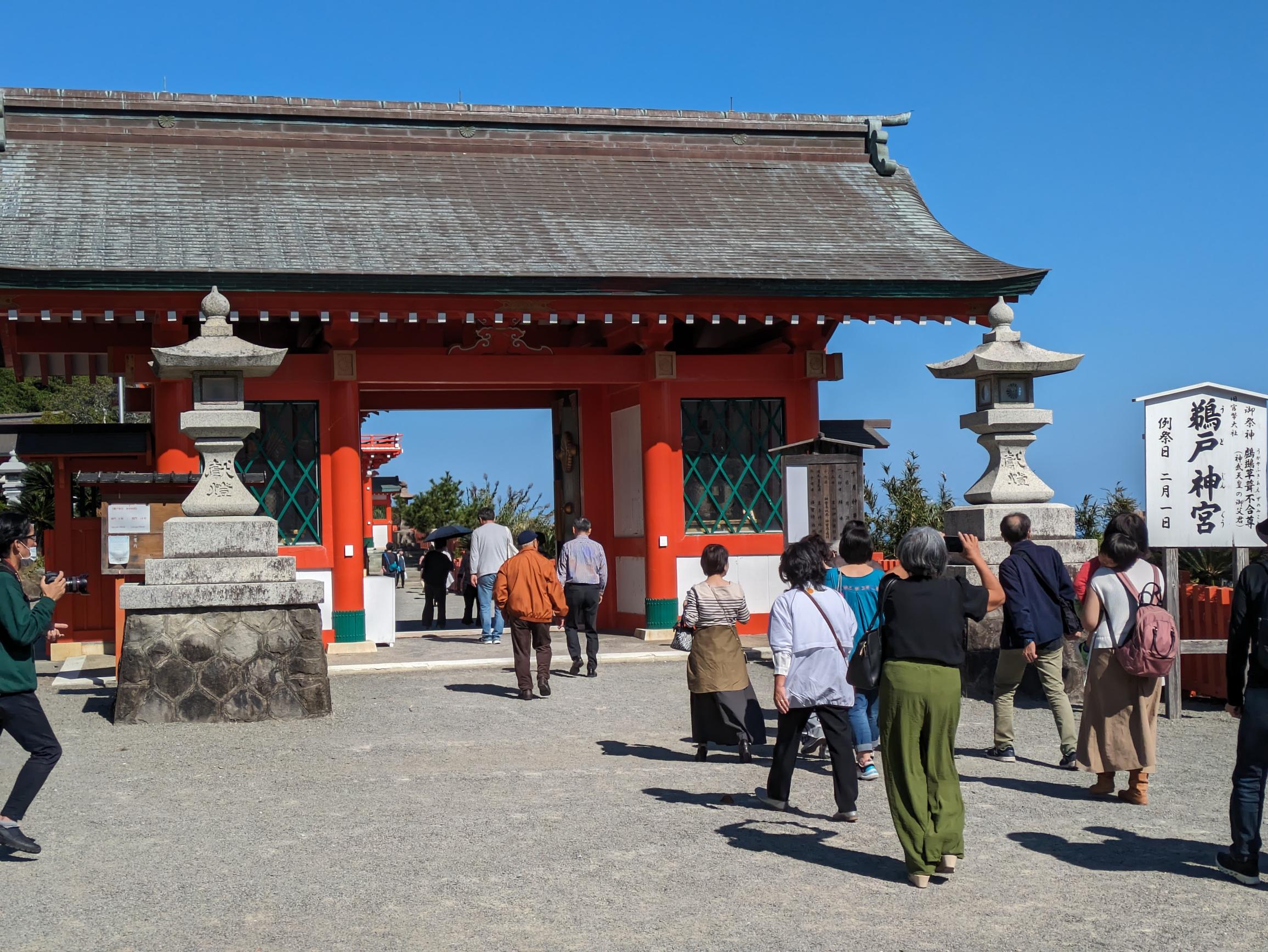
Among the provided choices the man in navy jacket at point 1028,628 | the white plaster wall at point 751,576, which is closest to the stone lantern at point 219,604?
the man in navy jacket at point 1028,628

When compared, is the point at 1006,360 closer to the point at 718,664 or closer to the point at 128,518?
Result: the point at 718,664

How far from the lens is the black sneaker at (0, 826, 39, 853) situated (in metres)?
6.46

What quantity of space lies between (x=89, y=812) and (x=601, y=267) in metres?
8.90

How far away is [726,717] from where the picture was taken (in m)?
8.63

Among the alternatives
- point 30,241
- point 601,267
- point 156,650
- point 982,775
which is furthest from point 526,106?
point 982,775

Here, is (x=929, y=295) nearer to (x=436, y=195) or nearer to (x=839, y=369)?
(x=839, y=369)

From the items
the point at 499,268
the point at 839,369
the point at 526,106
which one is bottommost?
the point at 839,369

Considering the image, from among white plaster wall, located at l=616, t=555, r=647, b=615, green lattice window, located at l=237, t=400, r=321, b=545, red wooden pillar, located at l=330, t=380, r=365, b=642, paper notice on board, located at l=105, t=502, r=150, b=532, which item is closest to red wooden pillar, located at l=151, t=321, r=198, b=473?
green lattice window, located at l=237, t=400, r=321, b=545

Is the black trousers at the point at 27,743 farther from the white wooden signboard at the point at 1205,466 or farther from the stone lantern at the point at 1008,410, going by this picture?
the stone lantern at the point at 1008,410

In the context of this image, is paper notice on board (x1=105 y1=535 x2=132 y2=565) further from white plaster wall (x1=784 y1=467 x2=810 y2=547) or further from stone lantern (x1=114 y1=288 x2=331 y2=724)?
white plaster wall (x1=784 y1=467 x2=810 y2=547)

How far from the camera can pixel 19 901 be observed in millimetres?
5840

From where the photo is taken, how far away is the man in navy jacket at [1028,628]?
344 inches

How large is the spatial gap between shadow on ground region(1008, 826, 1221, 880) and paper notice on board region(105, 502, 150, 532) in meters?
7.92

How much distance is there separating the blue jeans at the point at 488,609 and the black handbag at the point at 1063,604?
26.3 ft
